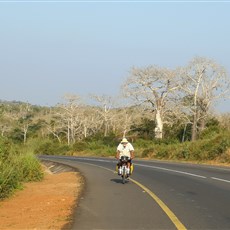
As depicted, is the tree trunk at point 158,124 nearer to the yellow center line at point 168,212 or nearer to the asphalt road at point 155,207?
the asphalt road at point 155,207

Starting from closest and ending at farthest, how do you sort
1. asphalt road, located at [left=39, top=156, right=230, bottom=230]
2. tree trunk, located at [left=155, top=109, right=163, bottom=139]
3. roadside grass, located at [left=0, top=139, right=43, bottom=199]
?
asphalt road, located at [left=39, top=156, right=230, bottom=230]
roadside grass, located at [left=0, top=139, right=43, bottom=199]
tree trunk, located at [left=155, top=109, right=163, bottom=139]

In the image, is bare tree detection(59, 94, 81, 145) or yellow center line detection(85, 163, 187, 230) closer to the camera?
yellow center line detection(85, 163, 187, 230)

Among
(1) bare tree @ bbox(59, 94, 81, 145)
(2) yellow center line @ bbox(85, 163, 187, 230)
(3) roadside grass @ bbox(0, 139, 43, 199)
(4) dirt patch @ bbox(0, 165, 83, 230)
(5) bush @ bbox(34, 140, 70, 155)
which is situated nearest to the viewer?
(2) yellow center line @ bbox(85, 163, 187, 230)

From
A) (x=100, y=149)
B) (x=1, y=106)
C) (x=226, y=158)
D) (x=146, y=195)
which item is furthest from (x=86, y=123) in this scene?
(x=146, y=195)

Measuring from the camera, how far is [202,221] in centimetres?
912

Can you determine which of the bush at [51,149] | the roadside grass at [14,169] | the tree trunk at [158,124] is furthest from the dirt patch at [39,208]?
the bush at [51,149]

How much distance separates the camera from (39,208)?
11523 mm

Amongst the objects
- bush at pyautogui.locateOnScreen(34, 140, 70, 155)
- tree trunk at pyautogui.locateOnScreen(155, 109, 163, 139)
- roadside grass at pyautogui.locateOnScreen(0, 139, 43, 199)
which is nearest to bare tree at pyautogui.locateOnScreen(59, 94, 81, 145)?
bush at pyautogui.locateOnScreen(34, 140, 70, 155)

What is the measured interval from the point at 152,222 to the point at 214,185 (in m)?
7.71

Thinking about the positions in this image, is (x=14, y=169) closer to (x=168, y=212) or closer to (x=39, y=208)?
(x=39, y=208)

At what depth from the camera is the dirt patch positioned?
9227 millimetres

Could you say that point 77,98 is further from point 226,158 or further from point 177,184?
point 177,184

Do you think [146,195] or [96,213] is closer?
[96,213]

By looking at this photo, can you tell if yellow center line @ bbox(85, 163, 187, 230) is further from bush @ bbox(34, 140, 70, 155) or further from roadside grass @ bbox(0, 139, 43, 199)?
bush @ bbox(34, 140, 70, 155)
